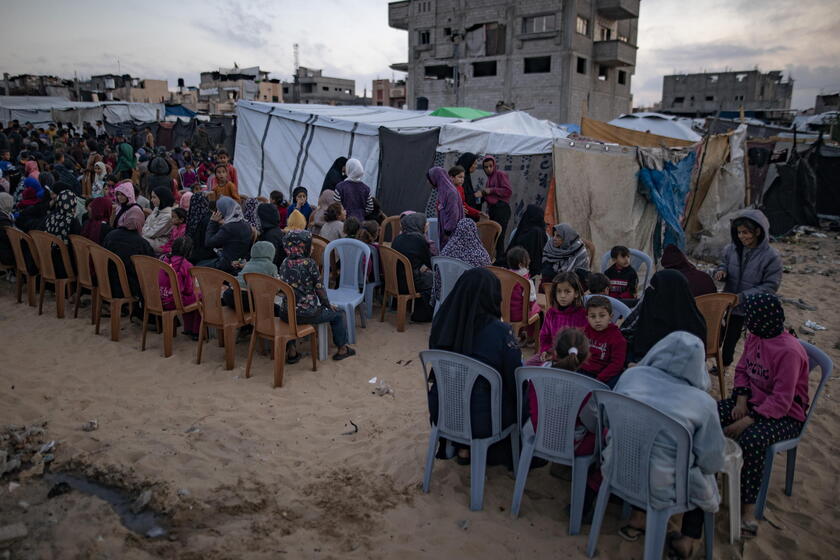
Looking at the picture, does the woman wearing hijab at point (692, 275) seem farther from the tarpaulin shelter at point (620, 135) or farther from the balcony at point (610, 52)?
the balcony at point (610, 52)

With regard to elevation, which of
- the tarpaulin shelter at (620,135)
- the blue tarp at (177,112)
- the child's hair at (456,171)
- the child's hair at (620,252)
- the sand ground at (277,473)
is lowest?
the sand ground at (277,473)

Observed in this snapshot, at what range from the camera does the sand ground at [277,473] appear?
112 inches

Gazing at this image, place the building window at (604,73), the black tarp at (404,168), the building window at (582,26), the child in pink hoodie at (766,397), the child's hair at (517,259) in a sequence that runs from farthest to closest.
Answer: the building window at (604,73), the building window at (582,26), the black tarp at (404,168), the child's hair at (517,259), the child in pink hoodie at (766,397)

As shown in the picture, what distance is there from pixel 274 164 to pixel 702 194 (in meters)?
8.87

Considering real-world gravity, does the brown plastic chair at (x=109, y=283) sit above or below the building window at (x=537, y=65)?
below

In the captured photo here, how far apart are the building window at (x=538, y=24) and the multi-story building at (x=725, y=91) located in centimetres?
1936

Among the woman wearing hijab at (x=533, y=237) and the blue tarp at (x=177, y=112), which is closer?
the woman wearing hijab at (x=533, y=237)

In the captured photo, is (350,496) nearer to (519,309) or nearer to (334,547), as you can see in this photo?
(334,547)

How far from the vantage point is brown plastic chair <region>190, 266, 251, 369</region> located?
4844 mm

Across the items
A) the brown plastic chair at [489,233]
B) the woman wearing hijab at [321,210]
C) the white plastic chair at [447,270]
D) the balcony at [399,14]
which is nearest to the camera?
the white plastic chair at [447,270]

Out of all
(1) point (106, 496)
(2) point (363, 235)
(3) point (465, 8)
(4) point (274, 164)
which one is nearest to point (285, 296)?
(2) point (363, 235)

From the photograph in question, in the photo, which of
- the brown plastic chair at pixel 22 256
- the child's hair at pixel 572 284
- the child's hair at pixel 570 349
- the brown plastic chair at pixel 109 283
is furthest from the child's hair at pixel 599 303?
the brown plastic chair at pixel 22 256

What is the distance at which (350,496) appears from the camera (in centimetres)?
325

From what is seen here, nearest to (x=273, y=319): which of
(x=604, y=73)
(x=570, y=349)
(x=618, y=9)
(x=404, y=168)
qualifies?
(x=570, y=349)
